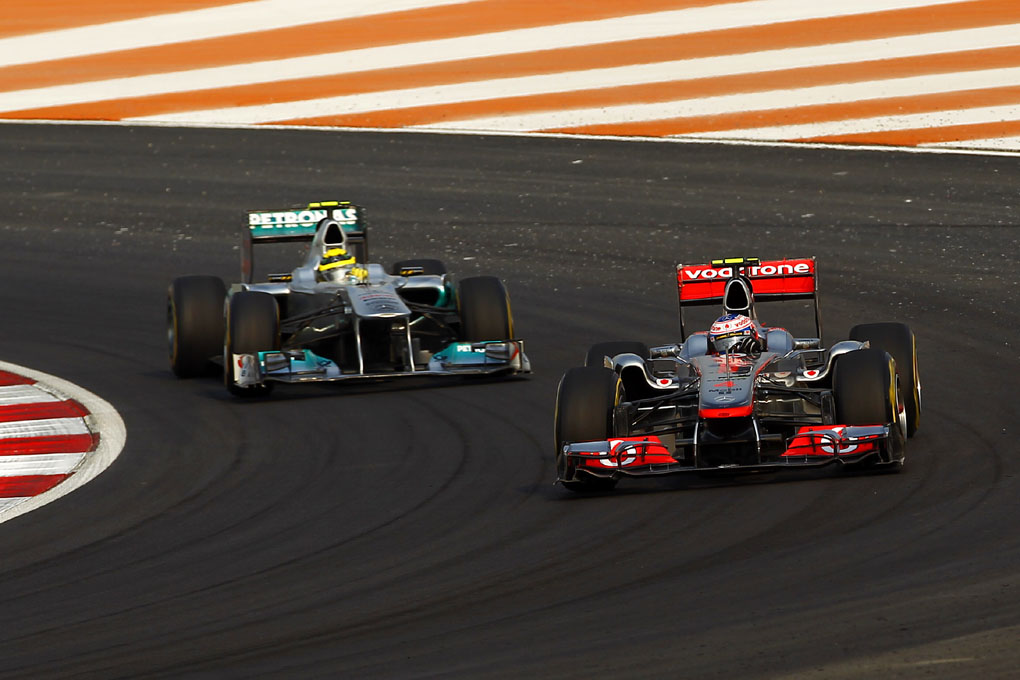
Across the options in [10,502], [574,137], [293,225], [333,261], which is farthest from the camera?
[574,137]

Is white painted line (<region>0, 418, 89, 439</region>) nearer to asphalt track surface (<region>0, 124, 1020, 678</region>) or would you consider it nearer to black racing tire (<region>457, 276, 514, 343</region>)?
asphalt track surface (<region>0, 124, 1020, 678</region>)

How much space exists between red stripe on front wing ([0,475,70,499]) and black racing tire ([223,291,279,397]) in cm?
228

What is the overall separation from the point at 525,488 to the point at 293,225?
5092 mm

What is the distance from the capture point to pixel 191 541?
29.5ft

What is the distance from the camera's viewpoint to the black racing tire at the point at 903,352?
34.2 feet

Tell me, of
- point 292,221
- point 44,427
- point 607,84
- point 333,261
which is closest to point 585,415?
point 44,427

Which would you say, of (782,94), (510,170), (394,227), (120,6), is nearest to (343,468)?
(394,227)

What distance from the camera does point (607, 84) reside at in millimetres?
22859

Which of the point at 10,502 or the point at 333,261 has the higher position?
the point at 333,261

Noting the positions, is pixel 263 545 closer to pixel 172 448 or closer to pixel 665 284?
pixel 172 448

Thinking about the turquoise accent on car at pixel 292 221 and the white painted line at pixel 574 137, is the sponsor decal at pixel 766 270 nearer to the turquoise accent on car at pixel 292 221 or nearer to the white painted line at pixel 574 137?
the turquoise accent on car at pixel 292 221

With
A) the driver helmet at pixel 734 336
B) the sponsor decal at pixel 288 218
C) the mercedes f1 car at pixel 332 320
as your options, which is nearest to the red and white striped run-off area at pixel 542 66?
the sponsor decal at pixel 288 218

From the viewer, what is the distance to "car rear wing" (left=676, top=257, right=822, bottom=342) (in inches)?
438

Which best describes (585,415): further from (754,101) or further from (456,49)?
(456,49)
